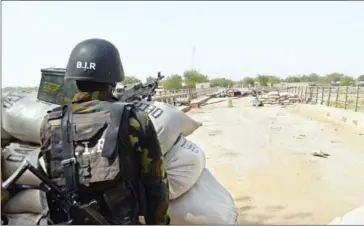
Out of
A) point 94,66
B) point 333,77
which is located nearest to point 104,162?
point 94,66

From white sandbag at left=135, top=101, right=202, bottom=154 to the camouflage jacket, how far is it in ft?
2.28

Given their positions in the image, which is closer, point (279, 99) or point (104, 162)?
point (104, 162)

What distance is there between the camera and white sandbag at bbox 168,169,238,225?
84.0 inches

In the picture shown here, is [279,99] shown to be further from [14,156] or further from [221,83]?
[14,156]

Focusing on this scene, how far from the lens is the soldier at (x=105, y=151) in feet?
4.20

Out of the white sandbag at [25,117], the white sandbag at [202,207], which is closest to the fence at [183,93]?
the white sandbag at [202,207]

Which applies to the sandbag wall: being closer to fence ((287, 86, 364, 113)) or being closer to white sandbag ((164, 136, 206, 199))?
white sandbag ((164, 136, 206, 199))

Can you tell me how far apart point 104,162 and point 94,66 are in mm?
305

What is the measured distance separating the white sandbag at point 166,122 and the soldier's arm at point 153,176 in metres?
0.69

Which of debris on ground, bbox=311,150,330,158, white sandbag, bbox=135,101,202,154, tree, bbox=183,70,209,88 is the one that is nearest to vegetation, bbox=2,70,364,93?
tree, bbox=183,70,209,88

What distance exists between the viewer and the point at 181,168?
7.09ft

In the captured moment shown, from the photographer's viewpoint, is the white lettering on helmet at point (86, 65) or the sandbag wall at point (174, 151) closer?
the white lettering on helmet at point (86, 65)

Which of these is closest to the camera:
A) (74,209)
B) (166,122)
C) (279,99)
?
(74,209)

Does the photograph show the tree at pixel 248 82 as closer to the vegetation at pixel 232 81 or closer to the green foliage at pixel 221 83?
the vegetation at pixel 232 81
